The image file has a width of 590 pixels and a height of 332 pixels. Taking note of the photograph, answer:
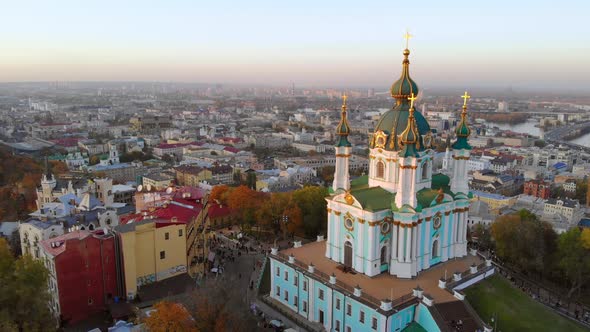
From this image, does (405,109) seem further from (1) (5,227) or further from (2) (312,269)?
(1) (5,227)

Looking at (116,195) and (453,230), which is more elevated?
(453,230)

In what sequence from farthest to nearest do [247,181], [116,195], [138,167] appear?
1. [138,167]
2. [247,181]
3. [116,195]

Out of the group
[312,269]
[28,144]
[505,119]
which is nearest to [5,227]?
[312,269]

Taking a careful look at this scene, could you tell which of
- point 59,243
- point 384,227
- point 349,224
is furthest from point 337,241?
point 59,243

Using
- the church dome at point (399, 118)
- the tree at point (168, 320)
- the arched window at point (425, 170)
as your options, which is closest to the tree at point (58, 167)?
the tree at point (168, 320)

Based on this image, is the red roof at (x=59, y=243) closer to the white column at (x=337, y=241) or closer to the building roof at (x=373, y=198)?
the white column at (x=337, y=241)
